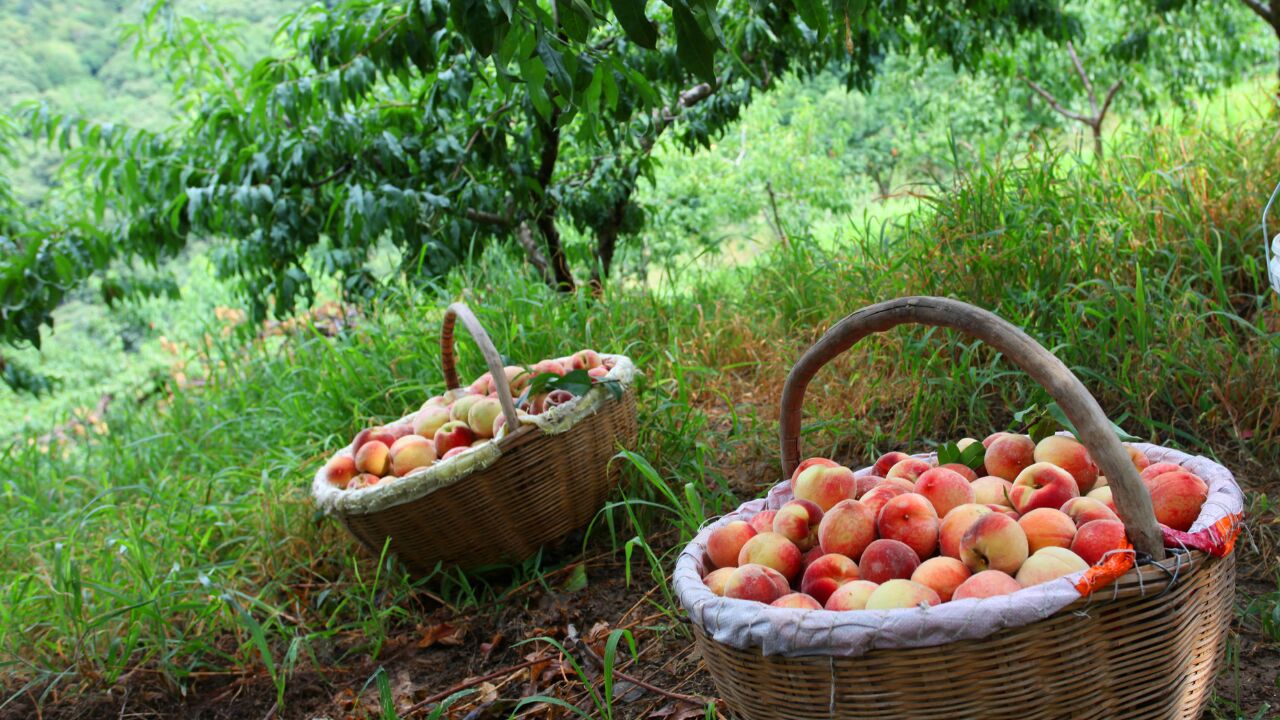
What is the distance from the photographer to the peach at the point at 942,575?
121 cm

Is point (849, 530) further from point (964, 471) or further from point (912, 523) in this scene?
point (964, 471)

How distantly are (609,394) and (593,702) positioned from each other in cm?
79

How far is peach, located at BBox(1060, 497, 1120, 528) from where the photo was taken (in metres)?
1.25

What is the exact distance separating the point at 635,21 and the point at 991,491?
902mm

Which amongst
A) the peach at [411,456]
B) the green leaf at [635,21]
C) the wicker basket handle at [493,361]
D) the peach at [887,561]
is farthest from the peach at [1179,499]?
the peach at [411,456]

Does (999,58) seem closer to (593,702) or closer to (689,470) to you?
(689,470)

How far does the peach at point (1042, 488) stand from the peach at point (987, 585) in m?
0.21

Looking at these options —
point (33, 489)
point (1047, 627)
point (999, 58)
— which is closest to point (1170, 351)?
point (1047, 627)

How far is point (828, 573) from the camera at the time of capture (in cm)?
130

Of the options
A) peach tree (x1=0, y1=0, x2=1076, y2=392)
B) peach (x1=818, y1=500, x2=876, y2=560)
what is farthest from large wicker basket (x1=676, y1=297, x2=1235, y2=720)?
peach tree (x1=0, y1=0, x2=1076, y2=392)

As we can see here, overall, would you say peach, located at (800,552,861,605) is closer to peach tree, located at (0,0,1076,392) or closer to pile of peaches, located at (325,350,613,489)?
pile of peaches, located at (325,350,613,489)

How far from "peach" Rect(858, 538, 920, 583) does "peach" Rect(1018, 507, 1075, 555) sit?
0.15m

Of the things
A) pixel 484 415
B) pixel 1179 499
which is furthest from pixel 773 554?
pixel 484 415

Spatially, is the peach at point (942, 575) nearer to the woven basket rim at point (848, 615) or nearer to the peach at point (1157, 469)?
the woven basket rim at point (848, 615)
